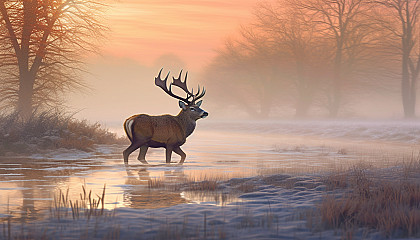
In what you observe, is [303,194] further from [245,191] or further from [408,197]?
[408,197]

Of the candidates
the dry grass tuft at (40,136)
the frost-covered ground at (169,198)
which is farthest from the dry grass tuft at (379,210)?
the dry grass tuft at (40,136)

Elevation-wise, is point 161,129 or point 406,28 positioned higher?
point 406,28

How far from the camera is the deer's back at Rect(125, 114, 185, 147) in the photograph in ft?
47.1

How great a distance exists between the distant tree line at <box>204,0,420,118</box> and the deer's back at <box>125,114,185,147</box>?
29.5m

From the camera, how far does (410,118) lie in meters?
42.2

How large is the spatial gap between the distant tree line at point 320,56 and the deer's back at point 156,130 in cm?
2951

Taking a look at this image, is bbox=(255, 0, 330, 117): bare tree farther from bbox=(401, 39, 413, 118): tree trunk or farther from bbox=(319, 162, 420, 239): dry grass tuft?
bbox=(319, 162, 420, 239): dry grass tuft

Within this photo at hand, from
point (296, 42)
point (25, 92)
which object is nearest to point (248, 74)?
point (296, 42)

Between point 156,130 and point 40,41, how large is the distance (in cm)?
1224

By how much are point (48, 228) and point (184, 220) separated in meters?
1.54

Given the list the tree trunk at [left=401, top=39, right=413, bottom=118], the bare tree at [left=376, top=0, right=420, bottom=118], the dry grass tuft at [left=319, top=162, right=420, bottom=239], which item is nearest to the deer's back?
the dry grass tuft at [left=319, top=162, right=420, bottom=239]

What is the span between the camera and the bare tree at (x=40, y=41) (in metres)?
24.1

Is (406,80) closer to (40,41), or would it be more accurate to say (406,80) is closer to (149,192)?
(40,41)

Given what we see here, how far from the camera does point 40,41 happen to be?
24.5 metres
